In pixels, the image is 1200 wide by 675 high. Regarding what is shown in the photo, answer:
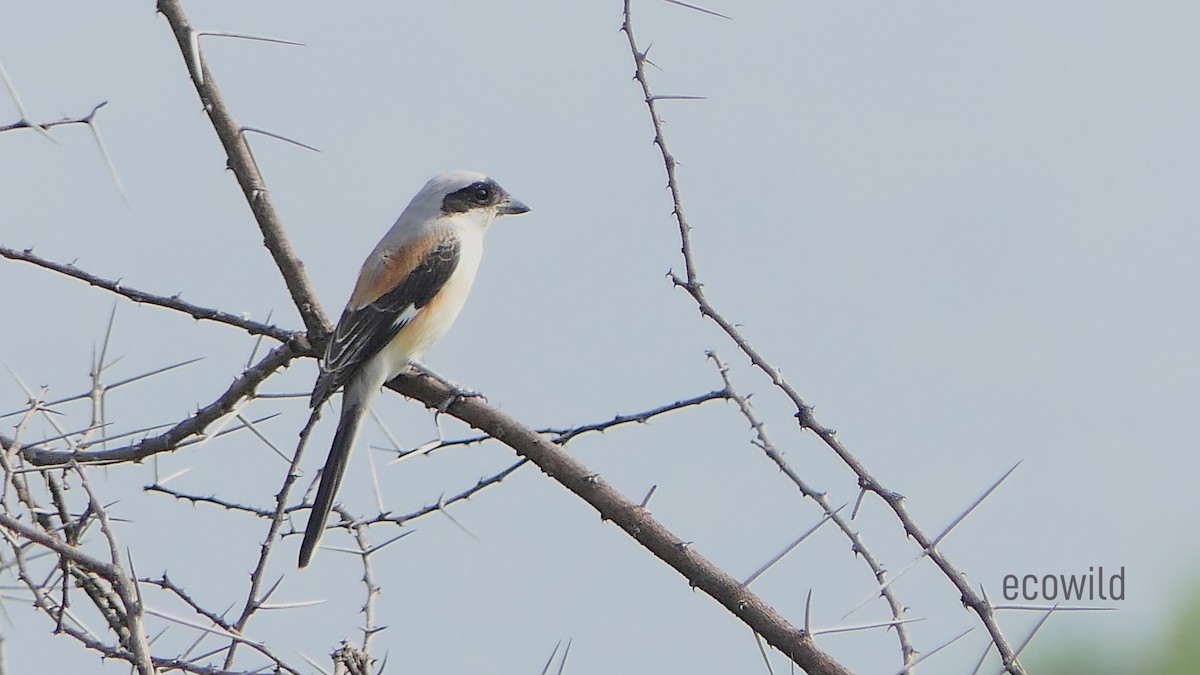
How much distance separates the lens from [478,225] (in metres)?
4.64

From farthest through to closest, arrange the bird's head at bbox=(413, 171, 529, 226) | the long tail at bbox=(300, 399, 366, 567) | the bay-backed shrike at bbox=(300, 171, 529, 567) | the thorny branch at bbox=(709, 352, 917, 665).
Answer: the bird's head at bbox=(413, 171, 529, 226)
the bay-backed shrike at bbox=(300, 171, 529, 567)
the long tail at bbox=(300, 399, 366, 567)
the thorny branch at bbox=(709, 352, 917, 665)

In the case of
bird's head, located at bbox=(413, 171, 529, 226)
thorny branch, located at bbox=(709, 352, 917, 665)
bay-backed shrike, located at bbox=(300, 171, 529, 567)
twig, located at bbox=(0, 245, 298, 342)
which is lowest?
thorny branch, located at bbox=(709, 352, 917, 665)

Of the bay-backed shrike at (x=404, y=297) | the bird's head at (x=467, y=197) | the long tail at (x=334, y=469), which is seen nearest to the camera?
the long tail at (x=334, y=469)

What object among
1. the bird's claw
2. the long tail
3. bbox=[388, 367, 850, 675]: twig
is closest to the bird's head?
the long tail

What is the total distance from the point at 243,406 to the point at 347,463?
3.11 feet

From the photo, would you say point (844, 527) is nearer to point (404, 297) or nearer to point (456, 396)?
point (456, 396)

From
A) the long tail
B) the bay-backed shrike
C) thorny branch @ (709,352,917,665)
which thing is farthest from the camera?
the bay-backed shrike

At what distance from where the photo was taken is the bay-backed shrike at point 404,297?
3.69 meters

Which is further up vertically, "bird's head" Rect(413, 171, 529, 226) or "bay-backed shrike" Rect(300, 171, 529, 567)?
"bird's head" Rect(413, 171, 529, 226)

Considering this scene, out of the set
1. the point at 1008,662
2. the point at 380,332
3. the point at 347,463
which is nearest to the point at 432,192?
the point at 380,332

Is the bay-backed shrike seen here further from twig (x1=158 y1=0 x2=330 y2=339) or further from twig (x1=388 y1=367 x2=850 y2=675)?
twig (x1=388 y1=367 x2=850 y2=675)

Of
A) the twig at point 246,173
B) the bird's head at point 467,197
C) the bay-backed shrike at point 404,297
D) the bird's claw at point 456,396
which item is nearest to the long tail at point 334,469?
the bay-backed shrike at point 404,297

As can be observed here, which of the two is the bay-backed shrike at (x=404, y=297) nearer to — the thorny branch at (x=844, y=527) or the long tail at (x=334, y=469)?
the long tail at (x=334, y=469)

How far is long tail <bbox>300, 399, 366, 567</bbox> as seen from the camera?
11.3ft
